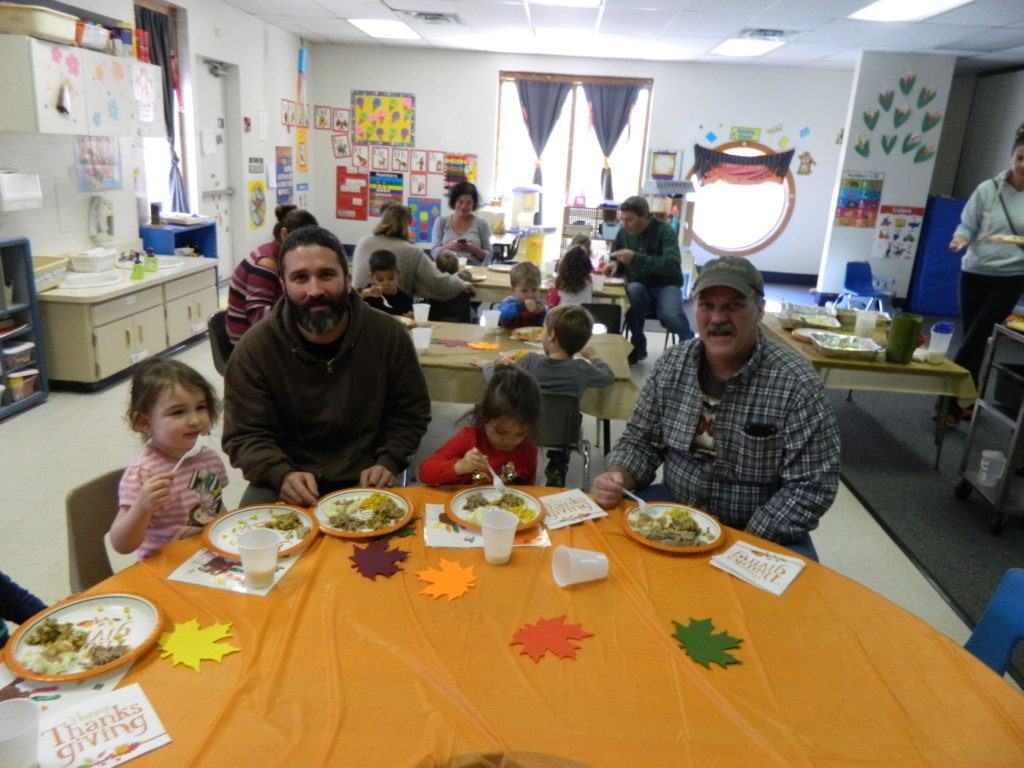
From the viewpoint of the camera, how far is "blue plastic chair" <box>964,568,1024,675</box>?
1.45m

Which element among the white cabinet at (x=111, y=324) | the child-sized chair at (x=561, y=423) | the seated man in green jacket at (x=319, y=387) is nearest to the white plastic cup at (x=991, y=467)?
the child-sized chair at (x=561, y=423)

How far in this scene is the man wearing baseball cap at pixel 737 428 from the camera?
73.0 inches

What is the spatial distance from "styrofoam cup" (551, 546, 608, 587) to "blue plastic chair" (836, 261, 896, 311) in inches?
274

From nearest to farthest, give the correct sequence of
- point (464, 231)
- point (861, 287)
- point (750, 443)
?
point (750, 443) → point (464, 231) → point (861, 287)

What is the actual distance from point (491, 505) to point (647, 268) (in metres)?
4.15

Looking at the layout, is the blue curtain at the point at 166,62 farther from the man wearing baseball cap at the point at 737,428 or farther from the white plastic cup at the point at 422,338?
the man wearing baseball cap at the point at 737,428

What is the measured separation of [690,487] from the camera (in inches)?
81.1

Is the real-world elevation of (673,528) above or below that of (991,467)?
above

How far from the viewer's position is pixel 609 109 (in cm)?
932

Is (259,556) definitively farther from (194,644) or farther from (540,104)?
(540,104)

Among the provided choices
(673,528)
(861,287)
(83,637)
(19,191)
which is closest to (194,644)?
(83,637)

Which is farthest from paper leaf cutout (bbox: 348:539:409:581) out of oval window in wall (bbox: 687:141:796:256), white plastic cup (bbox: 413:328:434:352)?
oval window in wall (bbox: 687:141:796:256)

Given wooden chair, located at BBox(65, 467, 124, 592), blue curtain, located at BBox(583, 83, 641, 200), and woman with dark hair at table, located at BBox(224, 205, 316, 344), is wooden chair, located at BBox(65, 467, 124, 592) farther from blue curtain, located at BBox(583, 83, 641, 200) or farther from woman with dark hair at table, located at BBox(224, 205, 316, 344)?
blue curtain, located at BBox(583, 83, 641, 200)

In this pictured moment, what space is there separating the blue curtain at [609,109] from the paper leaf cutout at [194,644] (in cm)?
911
